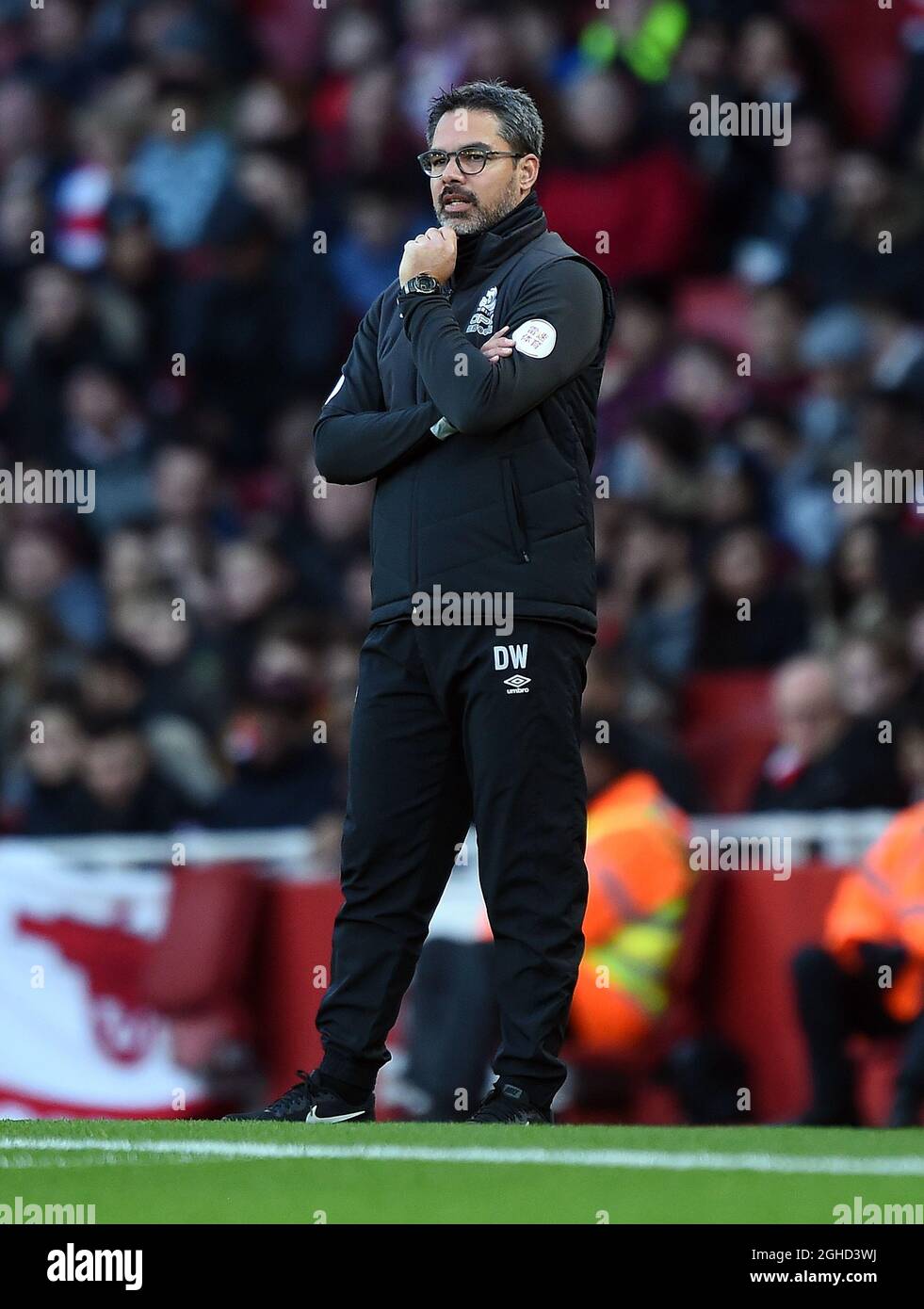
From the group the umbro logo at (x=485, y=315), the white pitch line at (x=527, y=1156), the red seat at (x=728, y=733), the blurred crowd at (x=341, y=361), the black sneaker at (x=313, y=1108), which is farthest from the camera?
the blurred crowd at (x=341, y=361)

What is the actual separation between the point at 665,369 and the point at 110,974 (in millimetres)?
3425

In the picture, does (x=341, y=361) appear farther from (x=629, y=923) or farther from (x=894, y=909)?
(x=894, y=909)

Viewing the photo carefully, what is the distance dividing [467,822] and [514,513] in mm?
664

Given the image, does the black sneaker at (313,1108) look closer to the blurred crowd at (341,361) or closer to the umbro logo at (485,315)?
the umbro logo at (485,315)

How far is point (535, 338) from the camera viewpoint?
4.59 m

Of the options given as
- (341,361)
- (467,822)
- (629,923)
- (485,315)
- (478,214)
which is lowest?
(629,923)

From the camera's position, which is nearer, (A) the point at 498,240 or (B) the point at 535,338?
(B) the point at 535,338

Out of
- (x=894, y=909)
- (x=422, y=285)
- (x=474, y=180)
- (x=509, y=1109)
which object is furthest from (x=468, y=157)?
(x=894, y=909)

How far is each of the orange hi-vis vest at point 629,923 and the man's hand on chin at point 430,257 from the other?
9.67 feet

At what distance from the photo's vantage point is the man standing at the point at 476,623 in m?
4.57

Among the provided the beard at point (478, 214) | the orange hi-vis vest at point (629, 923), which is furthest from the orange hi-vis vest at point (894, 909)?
the beard at point (478, 214)

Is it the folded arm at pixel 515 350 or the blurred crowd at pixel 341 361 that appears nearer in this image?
the folded arm at pixel 515 350
